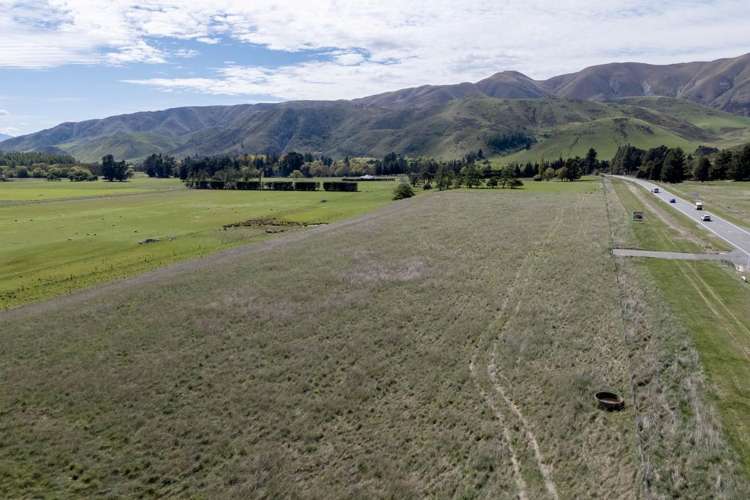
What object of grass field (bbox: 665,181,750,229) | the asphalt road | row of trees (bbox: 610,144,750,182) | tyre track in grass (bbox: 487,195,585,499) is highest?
row of trees (bbox: 610,144,750,182)

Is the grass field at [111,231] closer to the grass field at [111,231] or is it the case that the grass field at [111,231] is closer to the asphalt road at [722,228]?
the grass field at [111,231]

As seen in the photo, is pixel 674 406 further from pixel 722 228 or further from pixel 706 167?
pixel 706 167

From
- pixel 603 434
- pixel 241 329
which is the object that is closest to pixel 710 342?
pixel 603 434

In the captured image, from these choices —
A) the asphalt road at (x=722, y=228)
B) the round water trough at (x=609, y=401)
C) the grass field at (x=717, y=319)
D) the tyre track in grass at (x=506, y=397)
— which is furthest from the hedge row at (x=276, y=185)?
the round water trough at (x=609, y=401)

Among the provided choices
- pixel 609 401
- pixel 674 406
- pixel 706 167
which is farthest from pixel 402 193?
pixel 674 406

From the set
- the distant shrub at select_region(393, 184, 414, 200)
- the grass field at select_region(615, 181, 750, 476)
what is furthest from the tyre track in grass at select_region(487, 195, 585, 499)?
the distant shrub at select_region(393, 184, 414, 200)

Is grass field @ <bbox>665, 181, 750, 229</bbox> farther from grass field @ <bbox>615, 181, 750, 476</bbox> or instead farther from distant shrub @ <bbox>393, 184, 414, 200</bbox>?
distant shrub @ <bbox>393, 184, 414, 200</bbox>
